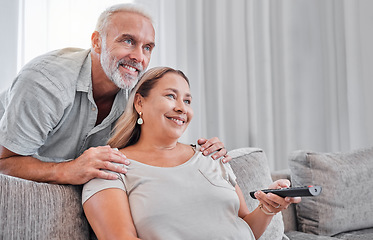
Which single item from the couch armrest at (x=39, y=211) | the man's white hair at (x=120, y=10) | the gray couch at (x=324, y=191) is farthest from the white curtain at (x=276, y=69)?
the couch armrest at (x=39, y=211)

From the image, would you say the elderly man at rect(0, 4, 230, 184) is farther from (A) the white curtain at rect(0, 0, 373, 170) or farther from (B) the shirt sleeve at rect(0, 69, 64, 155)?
(A) the white curtain at rect(0, 0, 373, 170)

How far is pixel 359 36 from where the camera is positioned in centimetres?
286

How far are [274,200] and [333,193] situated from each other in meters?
0.89

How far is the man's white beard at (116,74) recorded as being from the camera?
1.59m

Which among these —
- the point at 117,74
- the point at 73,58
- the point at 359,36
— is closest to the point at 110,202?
the point at 117,74

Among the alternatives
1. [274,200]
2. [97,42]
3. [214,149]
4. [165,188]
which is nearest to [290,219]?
[214,149]

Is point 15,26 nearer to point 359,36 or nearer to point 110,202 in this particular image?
point 110,202

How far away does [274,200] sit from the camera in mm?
1261

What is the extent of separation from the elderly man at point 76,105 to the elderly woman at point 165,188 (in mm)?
74

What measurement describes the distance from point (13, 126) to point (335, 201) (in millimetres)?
1497

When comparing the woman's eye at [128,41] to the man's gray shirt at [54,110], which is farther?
the woman's eye at [128,41]

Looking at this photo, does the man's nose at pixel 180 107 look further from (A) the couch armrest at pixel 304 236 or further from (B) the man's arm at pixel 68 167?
(A) the couch armrest at pixel 304 236

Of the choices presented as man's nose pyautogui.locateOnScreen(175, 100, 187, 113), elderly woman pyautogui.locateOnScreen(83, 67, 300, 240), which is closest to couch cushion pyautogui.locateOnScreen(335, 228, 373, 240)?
elderly woman pyautogui.locateOnScreen(83, 67, 300, 240)

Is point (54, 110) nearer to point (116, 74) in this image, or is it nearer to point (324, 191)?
point (116, 74)
